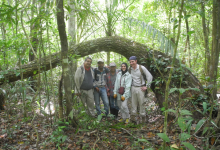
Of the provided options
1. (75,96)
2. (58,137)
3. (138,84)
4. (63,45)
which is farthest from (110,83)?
(58,137)

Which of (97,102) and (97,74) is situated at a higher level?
(97,74)

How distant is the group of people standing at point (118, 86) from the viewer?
454 cm

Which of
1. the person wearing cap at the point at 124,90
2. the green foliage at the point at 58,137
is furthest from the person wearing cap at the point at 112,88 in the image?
the green foliage at the point at 58,137

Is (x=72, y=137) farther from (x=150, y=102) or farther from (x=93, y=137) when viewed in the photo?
(x=150, y=102)

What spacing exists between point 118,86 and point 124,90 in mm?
232

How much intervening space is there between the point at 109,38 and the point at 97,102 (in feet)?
7.17

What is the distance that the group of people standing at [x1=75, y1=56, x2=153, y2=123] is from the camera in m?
4.54

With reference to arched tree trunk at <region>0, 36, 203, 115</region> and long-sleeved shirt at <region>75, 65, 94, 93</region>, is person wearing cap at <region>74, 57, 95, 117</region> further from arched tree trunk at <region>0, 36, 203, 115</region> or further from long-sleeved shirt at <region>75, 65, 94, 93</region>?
arched tree trunk at <region>0, 36, 203, 115</region>

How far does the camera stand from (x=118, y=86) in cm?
482

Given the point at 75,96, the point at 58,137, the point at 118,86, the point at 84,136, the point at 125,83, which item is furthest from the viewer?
the point at 118,86

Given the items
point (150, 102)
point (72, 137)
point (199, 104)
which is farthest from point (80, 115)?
point (150, 102)

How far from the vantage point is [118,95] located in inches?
193

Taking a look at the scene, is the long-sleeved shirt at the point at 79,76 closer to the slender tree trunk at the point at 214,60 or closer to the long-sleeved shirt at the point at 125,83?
the long-sleeved shirt at the point at 125,83

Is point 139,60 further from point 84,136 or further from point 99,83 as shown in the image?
point 84,136
